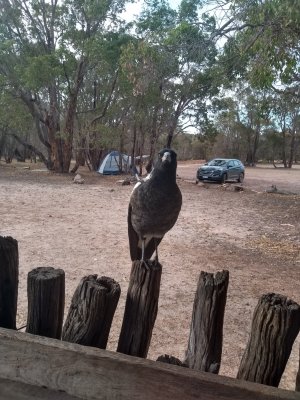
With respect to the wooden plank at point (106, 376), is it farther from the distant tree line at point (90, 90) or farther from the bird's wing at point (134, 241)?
the distant tree line at point (90, 90)

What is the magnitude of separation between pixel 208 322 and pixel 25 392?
78cm

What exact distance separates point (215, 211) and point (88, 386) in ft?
33.6

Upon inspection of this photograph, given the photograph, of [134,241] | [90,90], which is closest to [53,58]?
[90,90]

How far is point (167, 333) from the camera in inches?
152

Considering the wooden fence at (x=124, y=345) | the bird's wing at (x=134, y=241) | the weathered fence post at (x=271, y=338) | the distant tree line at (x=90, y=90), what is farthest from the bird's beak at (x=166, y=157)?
the distant tree line at (x=90, y=90)

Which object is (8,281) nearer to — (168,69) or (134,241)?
(134,241)

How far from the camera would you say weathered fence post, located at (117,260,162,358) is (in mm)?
1751

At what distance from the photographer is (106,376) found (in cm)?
139

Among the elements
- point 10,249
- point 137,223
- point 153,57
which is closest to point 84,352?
point 10,249

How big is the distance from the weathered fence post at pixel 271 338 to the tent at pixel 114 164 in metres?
22.7

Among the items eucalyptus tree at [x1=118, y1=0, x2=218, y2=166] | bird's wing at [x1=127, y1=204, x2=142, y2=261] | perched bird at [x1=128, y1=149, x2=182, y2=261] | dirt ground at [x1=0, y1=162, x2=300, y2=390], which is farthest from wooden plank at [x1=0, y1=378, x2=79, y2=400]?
eucalyptus tree at [x1=118, y1=0, x2=218, y2=166]

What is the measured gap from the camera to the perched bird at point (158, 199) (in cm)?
327

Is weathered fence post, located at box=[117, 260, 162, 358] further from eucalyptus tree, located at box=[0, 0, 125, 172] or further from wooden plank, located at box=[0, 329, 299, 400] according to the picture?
eucalyptus tree, located at box=[0, 0, 125, 172]

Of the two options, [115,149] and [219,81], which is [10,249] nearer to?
[219,81]
